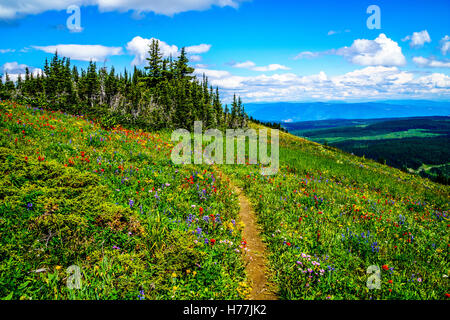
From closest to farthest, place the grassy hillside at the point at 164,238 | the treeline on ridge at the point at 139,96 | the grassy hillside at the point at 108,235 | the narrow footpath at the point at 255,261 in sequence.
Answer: the grassy hillside at the point at 108,235, the grassy hillside at the point at 164,238, the narrow footpath at the point at 255,261, the treeline on ridge at the point at 139,96

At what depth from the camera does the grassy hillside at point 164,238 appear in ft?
13.0

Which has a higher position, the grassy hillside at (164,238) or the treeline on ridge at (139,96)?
the treeline on ridge at (139,96)

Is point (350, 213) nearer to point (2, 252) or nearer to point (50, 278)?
point (50, 278)

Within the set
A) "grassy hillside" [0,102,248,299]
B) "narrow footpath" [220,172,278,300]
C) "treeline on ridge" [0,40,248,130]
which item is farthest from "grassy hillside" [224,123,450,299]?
"treeline on ridge" [0,40,248,130]

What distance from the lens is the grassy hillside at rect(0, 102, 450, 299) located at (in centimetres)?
396

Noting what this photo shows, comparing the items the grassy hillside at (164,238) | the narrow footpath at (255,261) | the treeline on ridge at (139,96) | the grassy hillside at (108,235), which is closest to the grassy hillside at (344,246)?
the grassy hillside at (164,238)

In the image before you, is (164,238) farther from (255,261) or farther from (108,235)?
(255,261)

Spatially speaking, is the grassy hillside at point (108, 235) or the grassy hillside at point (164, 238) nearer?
the grassy hillside at point (108, 235)

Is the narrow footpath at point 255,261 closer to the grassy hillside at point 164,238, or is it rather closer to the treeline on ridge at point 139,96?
the grassy hillside at point 164,238

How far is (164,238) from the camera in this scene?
513 centimetres

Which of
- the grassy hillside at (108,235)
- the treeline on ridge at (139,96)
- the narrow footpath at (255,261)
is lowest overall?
the narrow footpath at (255,261)

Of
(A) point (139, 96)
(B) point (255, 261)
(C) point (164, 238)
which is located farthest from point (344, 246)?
(A) point (139, 96)

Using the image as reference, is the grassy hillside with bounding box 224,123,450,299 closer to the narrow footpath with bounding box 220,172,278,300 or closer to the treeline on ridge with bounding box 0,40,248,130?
the narrow footpath with bounding box 220,172,278,300
